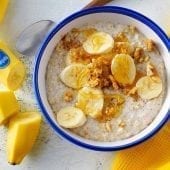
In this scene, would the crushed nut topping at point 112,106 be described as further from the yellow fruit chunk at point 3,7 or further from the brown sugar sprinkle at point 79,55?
the yellow fruit chunk at point 3,7

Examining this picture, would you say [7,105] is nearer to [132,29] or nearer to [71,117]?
[71,117]

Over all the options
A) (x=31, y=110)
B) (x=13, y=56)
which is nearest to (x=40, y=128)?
(x=31, y=110)

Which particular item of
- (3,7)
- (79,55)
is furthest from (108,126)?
(3,7)

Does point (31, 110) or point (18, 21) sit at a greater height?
point (18, 21)

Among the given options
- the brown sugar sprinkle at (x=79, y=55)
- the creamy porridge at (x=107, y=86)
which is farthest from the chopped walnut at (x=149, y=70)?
the brown sugar sprinkle at (x=79, y=55)

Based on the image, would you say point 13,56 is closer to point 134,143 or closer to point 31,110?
point 31,110

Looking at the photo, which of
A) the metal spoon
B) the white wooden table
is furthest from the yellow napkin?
the metal spoon

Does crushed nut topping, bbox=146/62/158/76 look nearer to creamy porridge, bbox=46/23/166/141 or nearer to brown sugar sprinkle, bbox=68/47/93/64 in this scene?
creamy porridge, bbox=46/23/166/141
